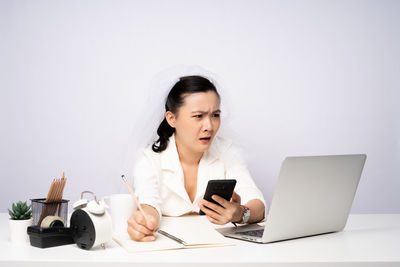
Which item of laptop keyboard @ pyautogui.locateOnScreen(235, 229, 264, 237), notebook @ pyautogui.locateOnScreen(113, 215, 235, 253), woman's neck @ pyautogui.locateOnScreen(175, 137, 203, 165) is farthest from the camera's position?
woman's neck @ pyautogui.locateOnScreen(175, 137, 203, 165)

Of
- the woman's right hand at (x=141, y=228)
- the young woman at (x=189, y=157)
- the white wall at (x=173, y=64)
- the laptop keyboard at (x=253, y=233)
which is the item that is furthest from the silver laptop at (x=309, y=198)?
the white wall at (x=173, y=64)

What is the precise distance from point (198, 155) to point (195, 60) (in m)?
0.72

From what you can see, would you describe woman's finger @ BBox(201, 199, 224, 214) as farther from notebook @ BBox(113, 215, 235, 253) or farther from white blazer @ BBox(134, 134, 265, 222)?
white blazer @ BBox(134, 134, 265, 222)

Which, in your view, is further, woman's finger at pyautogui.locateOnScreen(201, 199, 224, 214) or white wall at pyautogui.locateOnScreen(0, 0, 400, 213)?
white wall at pyautogui.locateOnScreen(0, 0, 400, 213)

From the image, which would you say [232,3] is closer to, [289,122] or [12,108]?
[289,122]

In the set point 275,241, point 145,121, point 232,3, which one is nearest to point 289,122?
point 232,3

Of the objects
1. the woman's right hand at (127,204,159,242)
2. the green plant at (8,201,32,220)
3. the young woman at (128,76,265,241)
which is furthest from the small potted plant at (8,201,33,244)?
the young woman at (128,76,265,241)

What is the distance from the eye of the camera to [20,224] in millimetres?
1167

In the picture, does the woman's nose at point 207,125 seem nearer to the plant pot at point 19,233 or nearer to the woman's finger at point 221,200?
the woman's finger at point 221,200

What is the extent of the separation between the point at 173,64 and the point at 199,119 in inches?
28.9

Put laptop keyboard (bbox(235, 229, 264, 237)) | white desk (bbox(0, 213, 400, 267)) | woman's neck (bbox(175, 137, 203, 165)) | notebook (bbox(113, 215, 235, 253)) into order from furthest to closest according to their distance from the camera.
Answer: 1. woman's neck (bbox(175, 137, 203, 165))
2. laptop keyboard (bbox(235, 229, 264, 237))
3. notebook (bbox(113, 215, 235, 253))
4. white desk (bbox(0, 213, 400, 267))

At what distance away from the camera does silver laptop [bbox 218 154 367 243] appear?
3.73ft

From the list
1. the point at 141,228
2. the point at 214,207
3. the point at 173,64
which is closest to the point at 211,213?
the point at 214,207

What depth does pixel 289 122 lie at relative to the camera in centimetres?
247
